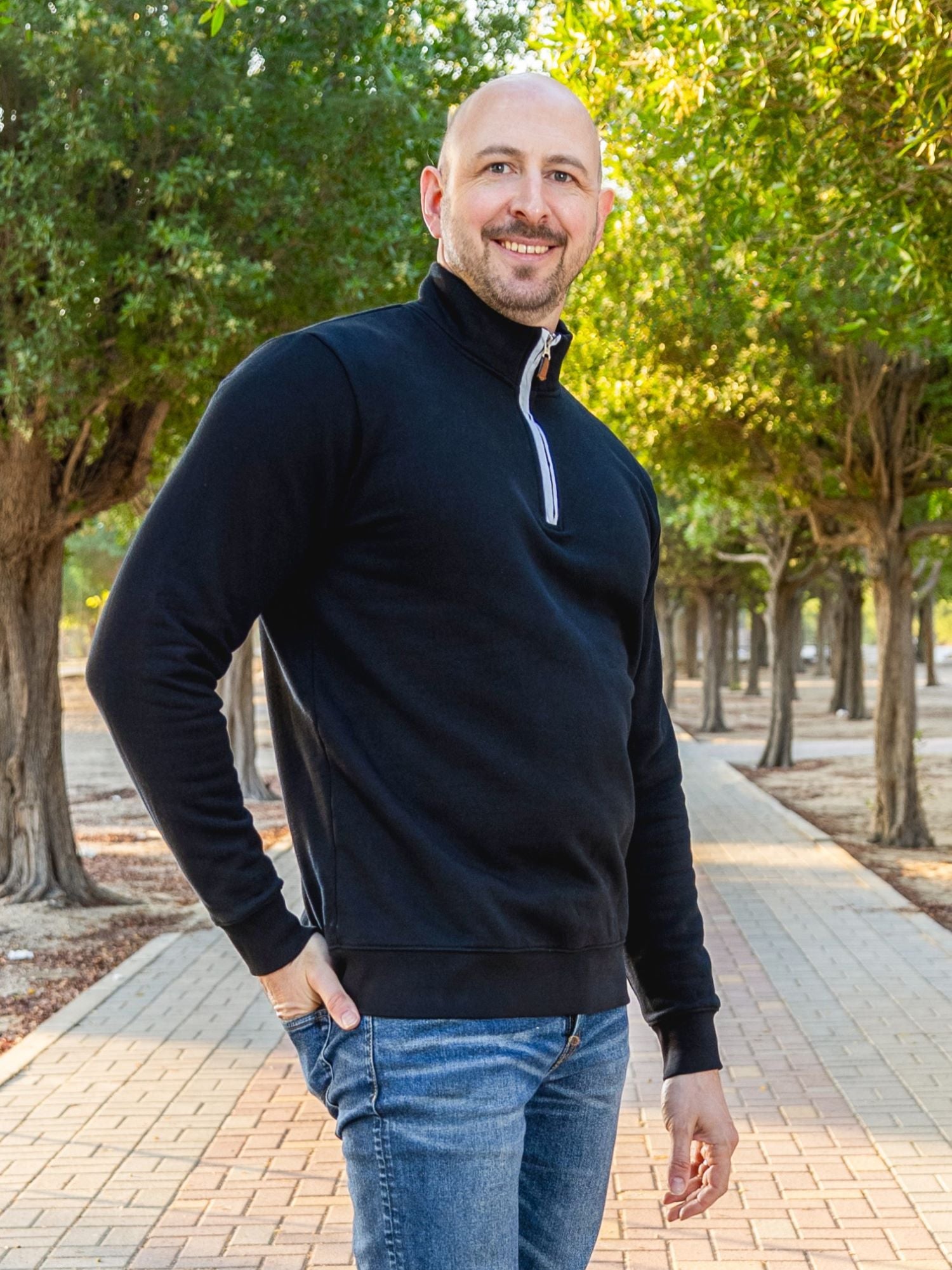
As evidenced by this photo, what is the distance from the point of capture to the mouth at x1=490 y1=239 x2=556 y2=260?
214 cm

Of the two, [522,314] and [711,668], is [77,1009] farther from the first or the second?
[711,668]

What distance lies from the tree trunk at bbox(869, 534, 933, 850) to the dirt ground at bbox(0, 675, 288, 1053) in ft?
21.2

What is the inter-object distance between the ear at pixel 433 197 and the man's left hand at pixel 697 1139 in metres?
1.32

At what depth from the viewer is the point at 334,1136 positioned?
5984mm

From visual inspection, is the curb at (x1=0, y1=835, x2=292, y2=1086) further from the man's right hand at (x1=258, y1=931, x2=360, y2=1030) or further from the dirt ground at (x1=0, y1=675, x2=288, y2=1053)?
the man's right hand at (x1=258, y1=931, x2=360, y2=1030)

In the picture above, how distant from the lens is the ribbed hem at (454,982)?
1.82m

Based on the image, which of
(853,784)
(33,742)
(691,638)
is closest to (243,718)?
(33,742)

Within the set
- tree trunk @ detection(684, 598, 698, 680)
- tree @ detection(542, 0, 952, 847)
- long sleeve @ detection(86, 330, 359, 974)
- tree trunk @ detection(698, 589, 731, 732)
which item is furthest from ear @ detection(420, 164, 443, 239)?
tree trunk @ detection(684, 598, 698, 680)

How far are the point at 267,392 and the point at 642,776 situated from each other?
2.83ft

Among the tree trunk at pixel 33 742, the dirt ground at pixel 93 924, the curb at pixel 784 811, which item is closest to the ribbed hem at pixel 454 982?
the dirt ground at pixel 93 924

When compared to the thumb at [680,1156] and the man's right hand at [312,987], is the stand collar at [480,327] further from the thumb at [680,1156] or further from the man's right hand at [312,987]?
the thumb at [680,1156]

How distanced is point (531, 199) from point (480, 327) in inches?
7.6

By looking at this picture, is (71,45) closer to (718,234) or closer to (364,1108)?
(718,234)

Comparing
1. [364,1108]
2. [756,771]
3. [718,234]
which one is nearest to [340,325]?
[364,1108]
